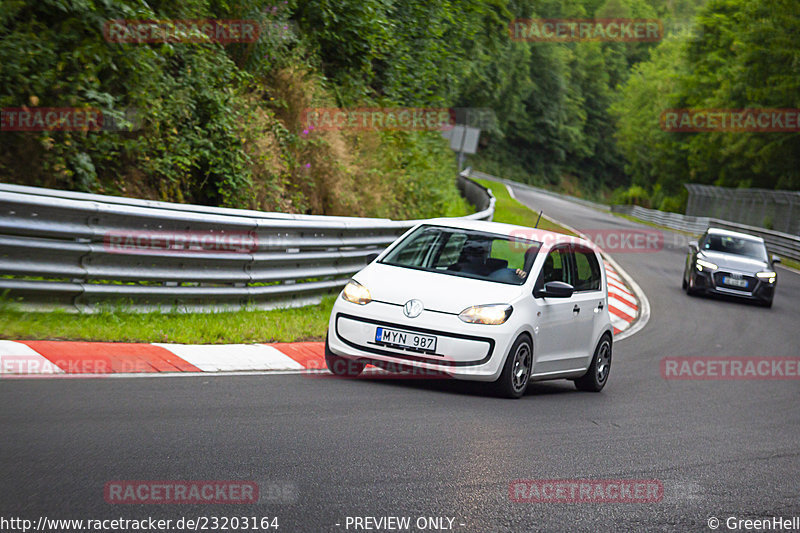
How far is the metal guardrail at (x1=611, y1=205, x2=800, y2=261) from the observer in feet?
134

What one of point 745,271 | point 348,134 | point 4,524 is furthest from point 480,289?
point 745,271

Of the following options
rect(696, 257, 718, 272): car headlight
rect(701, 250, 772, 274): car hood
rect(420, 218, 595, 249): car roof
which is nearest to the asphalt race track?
rect(420, 218, 595, 249): car roof

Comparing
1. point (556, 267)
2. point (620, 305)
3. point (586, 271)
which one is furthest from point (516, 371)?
point (620, 305)

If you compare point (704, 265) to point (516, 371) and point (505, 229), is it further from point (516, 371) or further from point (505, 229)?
point (516, 371)

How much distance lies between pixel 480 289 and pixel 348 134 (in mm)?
11537

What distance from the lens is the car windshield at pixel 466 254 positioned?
9.32m

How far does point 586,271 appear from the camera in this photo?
420 inches

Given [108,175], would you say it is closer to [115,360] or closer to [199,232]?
[199,232]

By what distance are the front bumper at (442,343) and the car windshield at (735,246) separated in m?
16.7

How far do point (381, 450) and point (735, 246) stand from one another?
19786 millimetres

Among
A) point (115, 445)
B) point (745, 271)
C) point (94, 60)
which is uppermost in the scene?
point (94, 60)

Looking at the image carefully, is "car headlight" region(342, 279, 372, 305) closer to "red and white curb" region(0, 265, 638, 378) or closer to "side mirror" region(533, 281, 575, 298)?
"red and white curb" region(0, 265, 638, 378)

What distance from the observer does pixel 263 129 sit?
52.2 feet

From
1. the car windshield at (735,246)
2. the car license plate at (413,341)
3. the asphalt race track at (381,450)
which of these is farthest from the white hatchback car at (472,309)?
the car windshield at (735,246)
